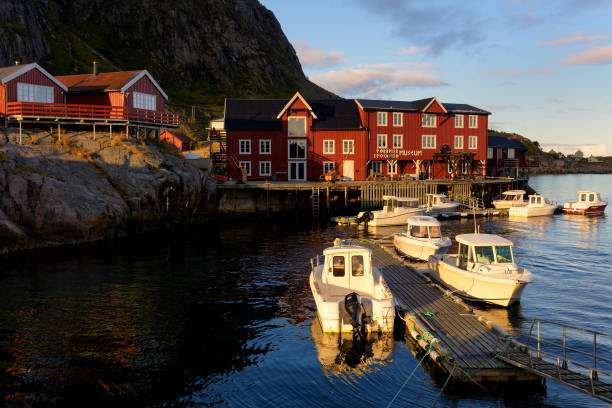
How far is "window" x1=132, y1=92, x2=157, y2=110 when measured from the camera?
54.0m

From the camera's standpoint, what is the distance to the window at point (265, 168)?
212 feet

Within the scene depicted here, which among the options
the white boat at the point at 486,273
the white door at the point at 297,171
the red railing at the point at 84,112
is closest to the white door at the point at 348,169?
the white door at the point at 297,171

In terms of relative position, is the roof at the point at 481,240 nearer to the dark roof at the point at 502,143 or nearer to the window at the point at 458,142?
the window at the point at 458,142

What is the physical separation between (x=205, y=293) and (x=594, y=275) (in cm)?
2343

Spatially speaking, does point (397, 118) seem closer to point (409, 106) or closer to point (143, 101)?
point (409, 106)

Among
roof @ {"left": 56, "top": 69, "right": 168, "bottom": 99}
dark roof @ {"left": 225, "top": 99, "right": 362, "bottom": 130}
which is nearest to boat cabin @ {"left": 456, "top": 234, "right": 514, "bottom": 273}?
roof @ {"left": 56, "top": 69, "right": 168, "bottom": 99}

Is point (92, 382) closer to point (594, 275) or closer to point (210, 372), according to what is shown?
point (210, 372)

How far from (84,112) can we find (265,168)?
23522 millimetres

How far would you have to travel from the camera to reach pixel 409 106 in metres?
69.6

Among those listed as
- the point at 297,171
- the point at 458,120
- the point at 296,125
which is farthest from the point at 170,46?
the point at 458,120

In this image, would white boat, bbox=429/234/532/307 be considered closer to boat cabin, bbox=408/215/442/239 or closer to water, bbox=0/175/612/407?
water, bbox=0/175/612/407

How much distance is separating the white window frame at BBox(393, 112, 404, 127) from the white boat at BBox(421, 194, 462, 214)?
12.8m

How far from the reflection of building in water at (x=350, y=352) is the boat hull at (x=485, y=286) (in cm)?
625

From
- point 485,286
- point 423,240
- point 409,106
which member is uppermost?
point 409,106
